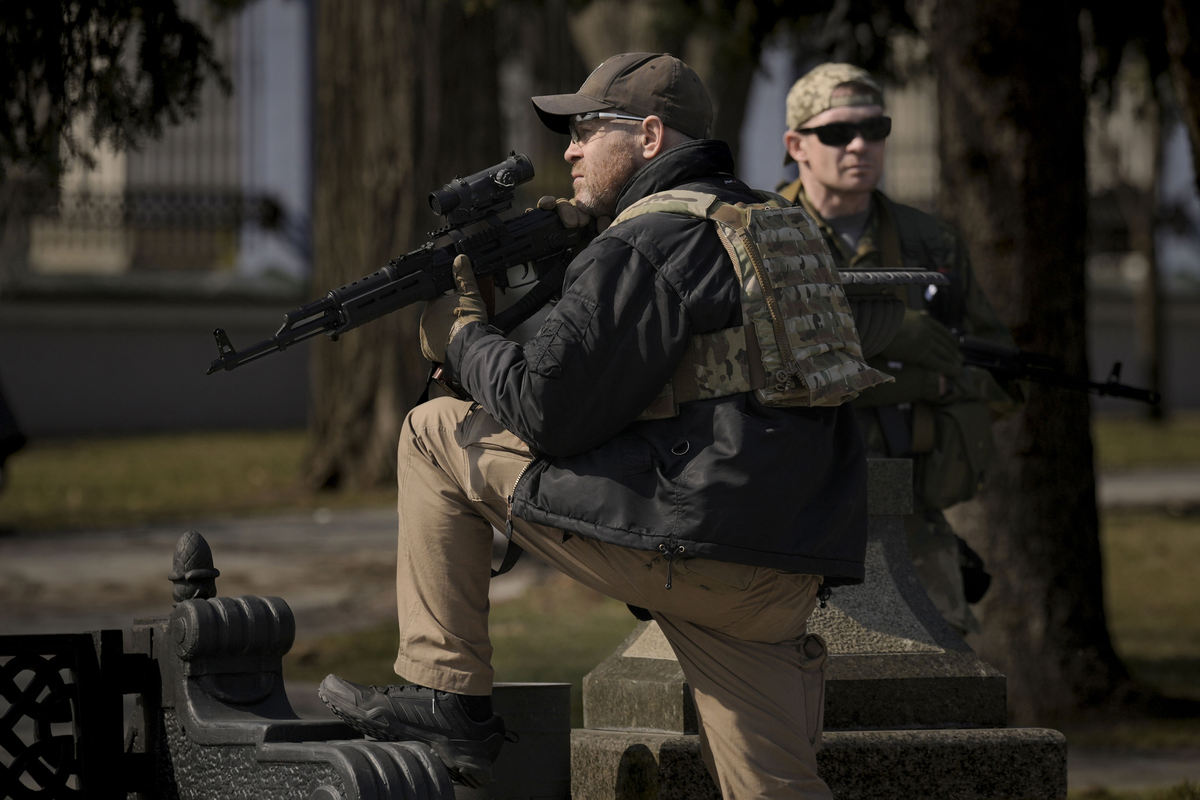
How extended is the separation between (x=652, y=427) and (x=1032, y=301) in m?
4.16

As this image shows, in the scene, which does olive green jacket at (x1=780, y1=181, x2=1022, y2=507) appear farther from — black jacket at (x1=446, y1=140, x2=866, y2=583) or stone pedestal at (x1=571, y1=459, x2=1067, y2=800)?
black jacket at (x1=446, y1=140, x2=866, y2=583)

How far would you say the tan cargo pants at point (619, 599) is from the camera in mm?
3207

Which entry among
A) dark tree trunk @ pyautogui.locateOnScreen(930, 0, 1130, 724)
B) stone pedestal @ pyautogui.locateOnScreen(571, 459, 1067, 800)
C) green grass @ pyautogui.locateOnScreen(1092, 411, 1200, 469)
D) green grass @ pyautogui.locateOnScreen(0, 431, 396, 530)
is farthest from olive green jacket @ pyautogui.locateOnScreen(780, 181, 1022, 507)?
green grass @ pyautogui.locateOnScreen(1092, 411, 1200, 469)

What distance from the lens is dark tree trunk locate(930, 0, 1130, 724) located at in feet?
22.7

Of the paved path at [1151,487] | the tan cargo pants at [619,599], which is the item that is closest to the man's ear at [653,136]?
the tan cargo pants at [619,599]

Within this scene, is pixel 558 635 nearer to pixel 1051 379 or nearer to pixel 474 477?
pixel 1051 379

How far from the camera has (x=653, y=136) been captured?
3.32 meters

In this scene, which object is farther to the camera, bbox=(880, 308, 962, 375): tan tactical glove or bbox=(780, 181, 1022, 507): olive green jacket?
bbox=(780, 181, 1022, 507): olive green jacket

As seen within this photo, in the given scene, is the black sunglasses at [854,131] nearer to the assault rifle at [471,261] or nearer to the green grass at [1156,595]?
the assault rifle at [471,261]

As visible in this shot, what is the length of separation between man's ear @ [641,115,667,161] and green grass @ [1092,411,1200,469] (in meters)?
14.3

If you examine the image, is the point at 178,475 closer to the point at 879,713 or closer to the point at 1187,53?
the point at 1187,53

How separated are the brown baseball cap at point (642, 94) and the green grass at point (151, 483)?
31.0 ft

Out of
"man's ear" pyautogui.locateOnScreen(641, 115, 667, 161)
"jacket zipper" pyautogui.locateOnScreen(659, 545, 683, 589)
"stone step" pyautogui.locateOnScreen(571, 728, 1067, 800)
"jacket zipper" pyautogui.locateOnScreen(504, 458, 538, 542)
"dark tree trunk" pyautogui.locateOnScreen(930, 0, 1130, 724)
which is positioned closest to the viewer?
"jacket zipper" pyautogui.locateOnScreen(659, 545, 683, 589)

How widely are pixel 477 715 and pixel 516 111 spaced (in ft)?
69.7
